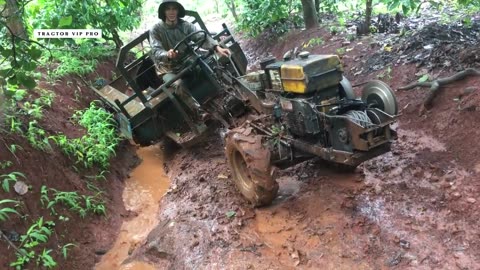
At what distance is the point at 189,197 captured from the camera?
17.6ft

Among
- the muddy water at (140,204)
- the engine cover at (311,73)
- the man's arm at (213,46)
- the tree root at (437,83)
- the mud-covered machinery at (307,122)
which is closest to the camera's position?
the mud-covered machinery at (307,122)

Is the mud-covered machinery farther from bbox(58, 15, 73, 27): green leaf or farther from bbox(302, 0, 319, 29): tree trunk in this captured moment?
bbox(302, 0, 319, 29): tree trunk

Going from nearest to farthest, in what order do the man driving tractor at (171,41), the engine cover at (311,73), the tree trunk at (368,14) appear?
the engine cover at (311,73) < the man driving tractor at (171,41) < the tree trunk at (368,14)

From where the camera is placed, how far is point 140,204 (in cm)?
574

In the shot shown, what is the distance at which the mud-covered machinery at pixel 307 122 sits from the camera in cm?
389

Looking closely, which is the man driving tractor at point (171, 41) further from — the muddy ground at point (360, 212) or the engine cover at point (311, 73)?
the engine cover at point (311, 73)

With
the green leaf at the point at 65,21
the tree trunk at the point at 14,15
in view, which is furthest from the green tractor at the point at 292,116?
Answer: the green leaf at the point at 65,21

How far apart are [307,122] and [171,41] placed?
132 inches

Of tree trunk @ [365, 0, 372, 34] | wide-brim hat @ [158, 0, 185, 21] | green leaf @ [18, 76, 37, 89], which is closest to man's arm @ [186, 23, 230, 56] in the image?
wide-brim hat @ [158, 0, 185, 21]

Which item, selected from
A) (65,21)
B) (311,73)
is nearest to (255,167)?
(311,73)

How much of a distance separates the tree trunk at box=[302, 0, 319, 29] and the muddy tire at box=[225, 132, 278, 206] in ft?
18.9

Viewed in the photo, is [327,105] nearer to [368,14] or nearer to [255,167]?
[255,167]

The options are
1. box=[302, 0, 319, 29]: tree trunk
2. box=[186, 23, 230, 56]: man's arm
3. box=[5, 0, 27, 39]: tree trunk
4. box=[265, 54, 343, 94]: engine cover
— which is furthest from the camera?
box=[302, 0, 319, 29]: tree trunk

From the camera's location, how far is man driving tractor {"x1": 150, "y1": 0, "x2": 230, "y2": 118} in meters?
6.20
